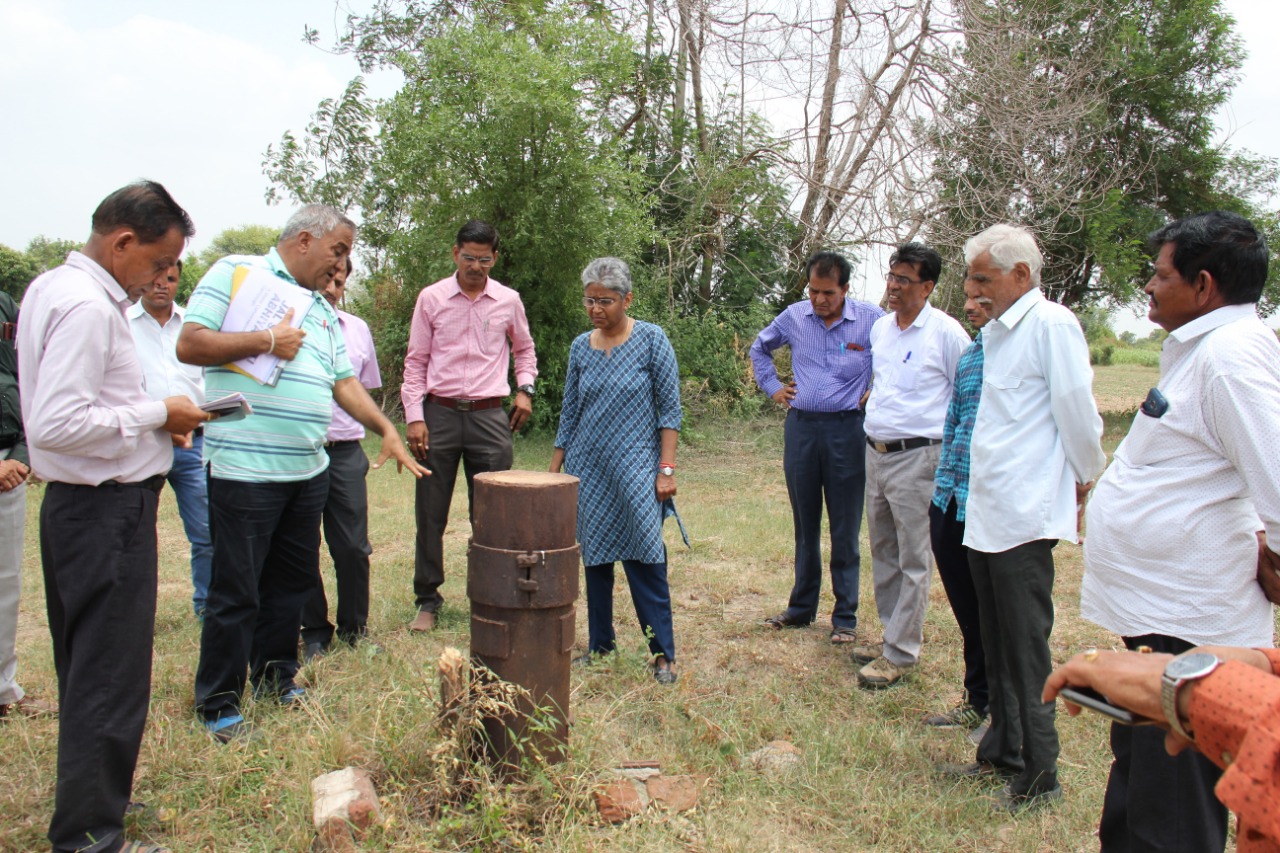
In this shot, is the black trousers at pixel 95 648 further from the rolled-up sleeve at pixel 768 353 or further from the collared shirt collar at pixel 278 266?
the rolled-up sleeve at pixel 768 353

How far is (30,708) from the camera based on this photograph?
12.3 feet

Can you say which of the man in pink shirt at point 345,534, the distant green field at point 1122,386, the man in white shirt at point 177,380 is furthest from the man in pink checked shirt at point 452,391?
the distant green field at point 1122,386

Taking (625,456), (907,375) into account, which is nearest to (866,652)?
(907,375)

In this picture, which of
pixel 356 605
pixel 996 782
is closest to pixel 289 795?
pixel 356 605

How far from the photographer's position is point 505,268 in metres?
11.6

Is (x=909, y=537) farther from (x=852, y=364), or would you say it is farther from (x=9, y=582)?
(x=9, y=582)

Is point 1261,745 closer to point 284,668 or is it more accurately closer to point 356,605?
point 284,668

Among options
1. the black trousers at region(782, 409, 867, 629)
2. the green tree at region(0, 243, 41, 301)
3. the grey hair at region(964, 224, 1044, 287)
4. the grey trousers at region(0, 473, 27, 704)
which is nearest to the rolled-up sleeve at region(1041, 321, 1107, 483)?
the grey hair at region(964, 224, 1044, 287)

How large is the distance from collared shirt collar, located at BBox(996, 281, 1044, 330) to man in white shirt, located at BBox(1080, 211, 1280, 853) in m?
0.70

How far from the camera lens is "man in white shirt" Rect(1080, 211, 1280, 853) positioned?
7.68ft

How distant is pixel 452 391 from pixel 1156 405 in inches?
140

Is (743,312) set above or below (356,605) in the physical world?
above

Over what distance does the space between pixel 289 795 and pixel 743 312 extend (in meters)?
12.9

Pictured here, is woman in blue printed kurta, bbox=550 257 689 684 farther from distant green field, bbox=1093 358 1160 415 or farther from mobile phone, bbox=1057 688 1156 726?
distant green field, bbox=1093 358 1160 415
